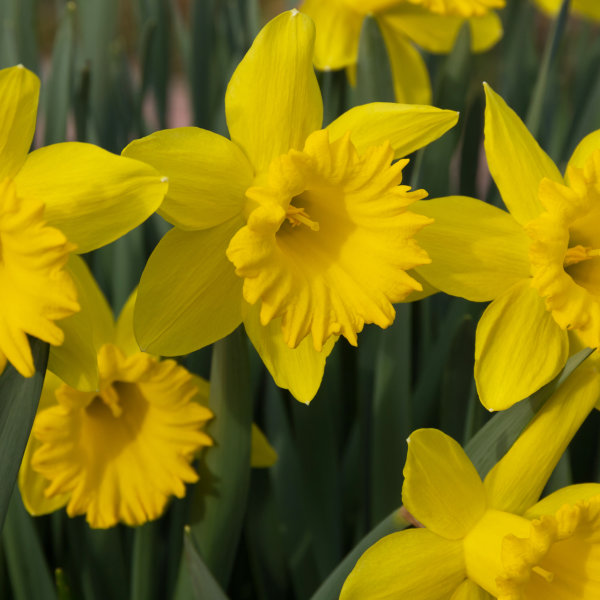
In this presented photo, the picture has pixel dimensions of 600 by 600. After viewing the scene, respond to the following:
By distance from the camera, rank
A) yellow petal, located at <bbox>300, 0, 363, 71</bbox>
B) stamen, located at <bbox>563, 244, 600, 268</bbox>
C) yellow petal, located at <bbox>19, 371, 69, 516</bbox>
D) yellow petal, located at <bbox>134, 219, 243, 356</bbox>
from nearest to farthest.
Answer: yellow petal, located at <bbox>134, 219, 243, 356</bbox>, stamen, located at <bbox>563, 244, 600, 268</bbox>, yellow petal, located at <bbox>19, 371, 69, 516</bbox>, yellow petal, located at <bbox>300, 0, 363, 71</bbox>

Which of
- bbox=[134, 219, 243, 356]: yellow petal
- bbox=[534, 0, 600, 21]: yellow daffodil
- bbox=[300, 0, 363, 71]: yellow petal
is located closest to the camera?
bbox=[134, 219, 243, 356]: yellow petal

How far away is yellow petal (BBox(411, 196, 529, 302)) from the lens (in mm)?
662

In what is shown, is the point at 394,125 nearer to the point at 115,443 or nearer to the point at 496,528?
the point at 496,528

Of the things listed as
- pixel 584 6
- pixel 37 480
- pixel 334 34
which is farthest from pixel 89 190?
pixel 584 6

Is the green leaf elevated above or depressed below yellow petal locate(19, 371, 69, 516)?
above

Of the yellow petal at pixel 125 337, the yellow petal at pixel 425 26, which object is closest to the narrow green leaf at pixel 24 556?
the yellow petal at pixel 125 337

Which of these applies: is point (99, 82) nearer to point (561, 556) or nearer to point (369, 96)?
→ point (369, 96)

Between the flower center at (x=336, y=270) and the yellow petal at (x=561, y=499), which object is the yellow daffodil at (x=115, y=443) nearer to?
the flower center at (x=336, y=270)

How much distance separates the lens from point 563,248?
67 cm

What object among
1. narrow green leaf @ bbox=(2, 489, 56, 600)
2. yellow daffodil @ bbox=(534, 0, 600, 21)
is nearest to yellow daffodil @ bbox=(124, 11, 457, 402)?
narrow green leaf @ bbox=(2, 489, 56, 600)

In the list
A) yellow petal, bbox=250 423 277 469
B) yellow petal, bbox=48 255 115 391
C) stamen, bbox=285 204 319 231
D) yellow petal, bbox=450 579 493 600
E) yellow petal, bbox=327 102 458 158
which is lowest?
yellow petal, bbox=450 579 493 600

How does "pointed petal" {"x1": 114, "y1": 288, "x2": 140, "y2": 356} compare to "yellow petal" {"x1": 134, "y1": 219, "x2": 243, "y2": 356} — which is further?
"pointed petal" {"x1": 114, "y1": 288, "x2": 140, "y2": 356}

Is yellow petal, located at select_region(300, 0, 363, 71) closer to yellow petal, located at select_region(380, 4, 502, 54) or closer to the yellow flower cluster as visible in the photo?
yellow petal, located at select_region(380, 4, 502, 54)

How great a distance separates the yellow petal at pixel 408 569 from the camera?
2.15ft
